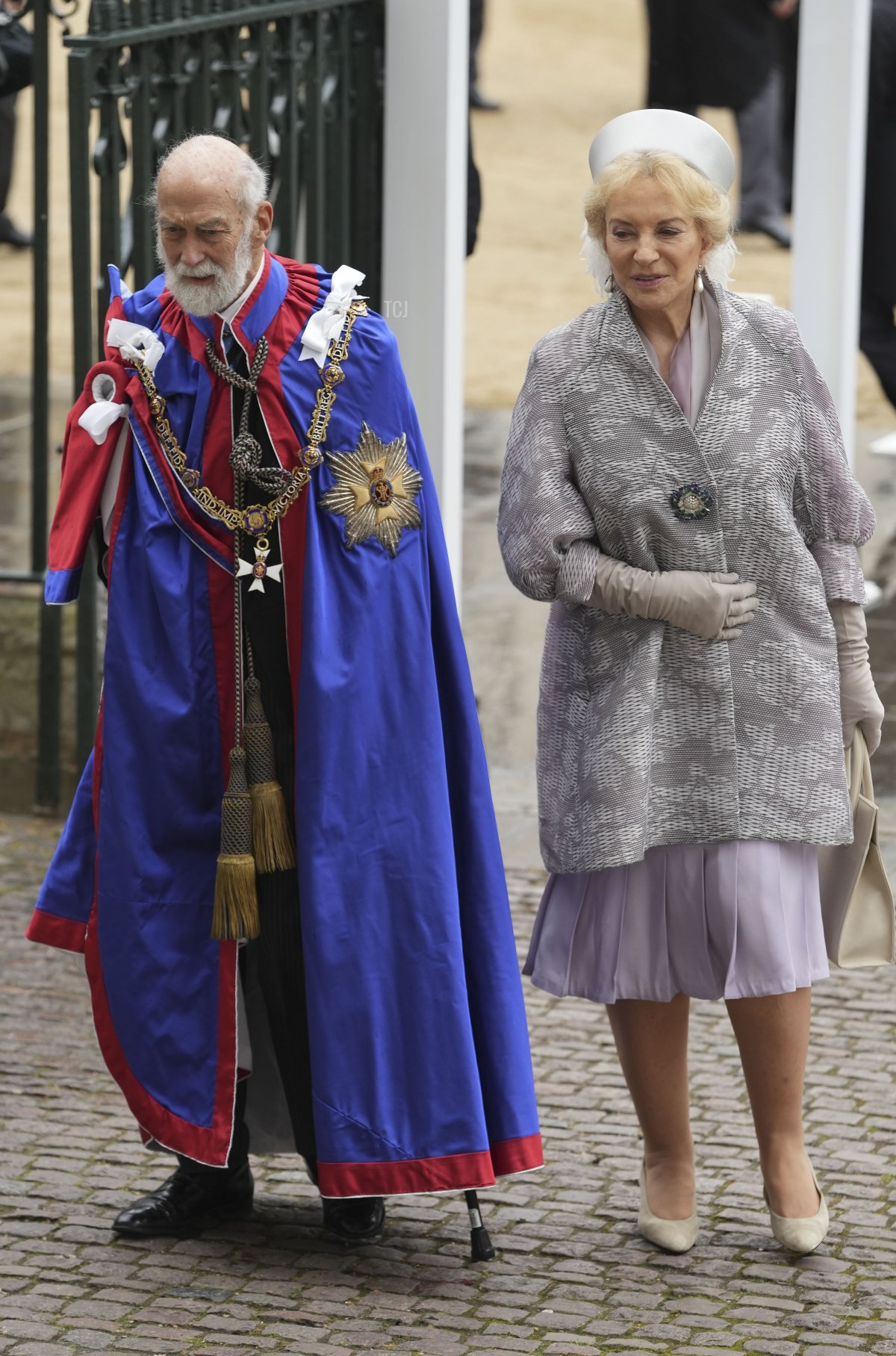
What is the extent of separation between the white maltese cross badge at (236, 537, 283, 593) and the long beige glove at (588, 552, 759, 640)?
1.73 ft

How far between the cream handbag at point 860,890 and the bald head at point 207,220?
4.40ft

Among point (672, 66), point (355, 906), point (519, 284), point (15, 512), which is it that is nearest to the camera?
point (355, 906)

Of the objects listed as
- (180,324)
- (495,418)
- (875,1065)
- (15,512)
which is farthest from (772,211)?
(180,324)

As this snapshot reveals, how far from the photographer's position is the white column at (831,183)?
756 cm

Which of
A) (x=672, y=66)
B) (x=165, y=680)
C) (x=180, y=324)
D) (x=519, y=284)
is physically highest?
(x=672, y=66)

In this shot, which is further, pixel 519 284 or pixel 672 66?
pixel 519 284

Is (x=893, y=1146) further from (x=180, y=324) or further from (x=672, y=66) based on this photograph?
(x=672, y=66)

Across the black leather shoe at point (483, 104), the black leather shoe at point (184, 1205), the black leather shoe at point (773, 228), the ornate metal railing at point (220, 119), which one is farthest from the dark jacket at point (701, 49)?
the black leather shoe at point (184, 1205)

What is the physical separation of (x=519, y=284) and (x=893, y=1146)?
10.2m

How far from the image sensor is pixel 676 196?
382cm

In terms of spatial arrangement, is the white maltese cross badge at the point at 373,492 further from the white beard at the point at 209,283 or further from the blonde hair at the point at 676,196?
the blonde hair at the point at 676,196

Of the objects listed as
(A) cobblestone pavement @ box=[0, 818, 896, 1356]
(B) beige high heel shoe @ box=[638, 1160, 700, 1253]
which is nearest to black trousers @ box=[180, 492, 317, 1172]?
(A) cobblestone pavement @ box=[0, 818, 896, 1356]

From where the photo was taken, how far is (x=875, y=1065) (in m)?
5.08

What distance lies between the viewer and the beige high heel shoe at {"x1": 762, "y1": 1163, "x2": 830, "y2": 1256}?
4133mm
